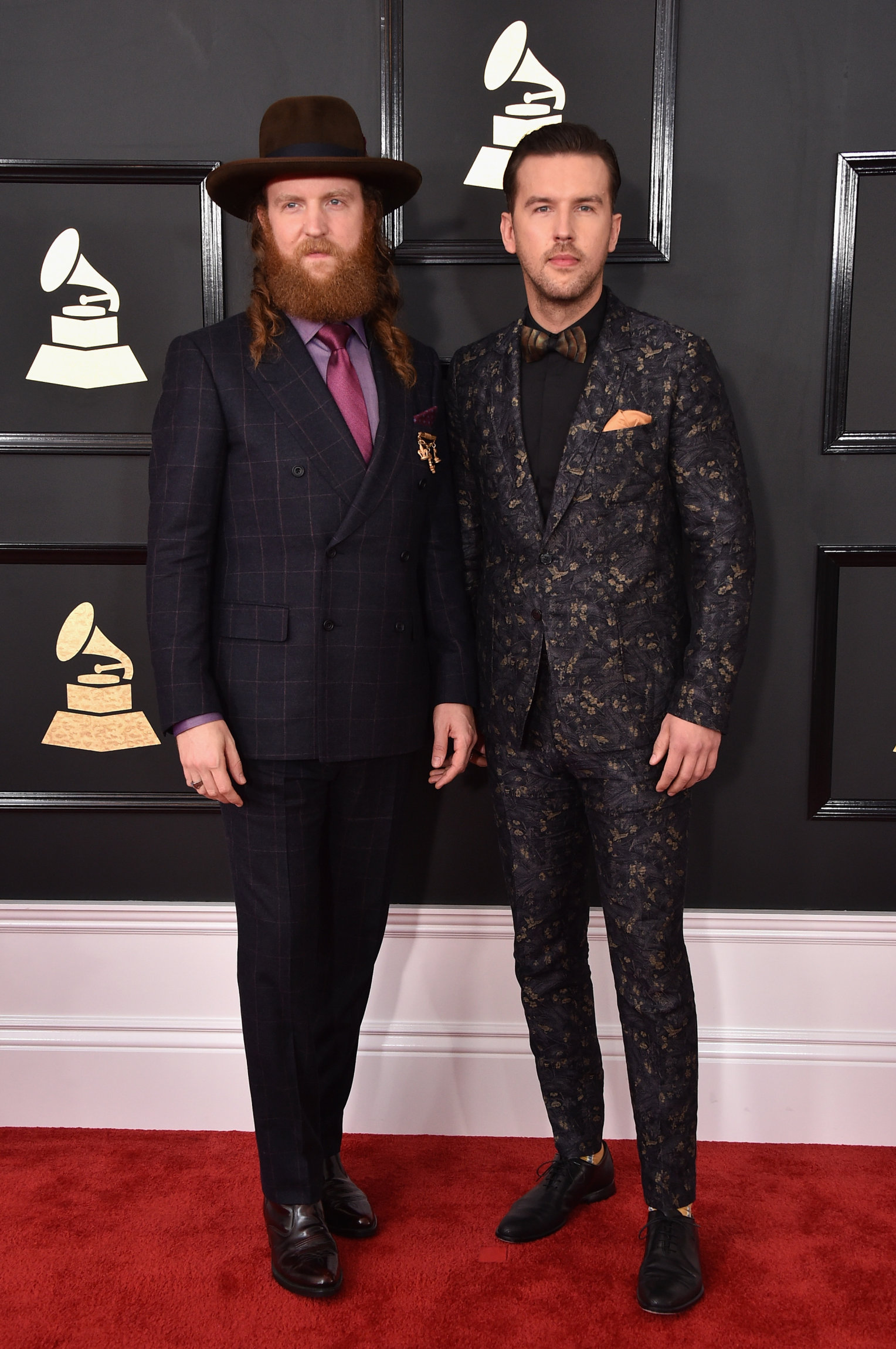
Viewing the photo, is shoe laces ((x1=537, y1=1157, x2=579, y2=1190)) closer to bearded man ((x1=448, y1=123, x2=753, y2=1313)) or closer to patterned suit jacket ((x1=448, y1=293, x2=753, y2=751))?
bearded man ((x1=448, y1=123, x2=753, y2=1313))

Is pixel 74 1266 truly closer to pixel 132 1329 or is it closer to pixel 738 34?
pixel 132 1329

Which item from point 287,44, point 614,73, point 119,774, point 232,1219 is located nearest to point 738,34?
point 614,73

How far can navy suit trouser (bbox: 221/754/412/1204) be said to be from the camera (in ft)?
6.02

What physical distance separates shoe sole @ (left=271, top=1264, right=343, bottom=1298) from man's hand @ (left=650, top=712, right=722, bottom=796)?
1.05 meters

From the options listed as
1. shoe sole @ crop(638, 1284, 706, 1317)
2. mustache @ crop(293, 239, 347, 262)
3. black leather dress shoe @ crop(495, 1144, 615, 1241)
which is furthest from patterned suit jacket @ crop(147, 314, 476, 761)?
shoe sole @ crop(638, 1284, 706, 1317)

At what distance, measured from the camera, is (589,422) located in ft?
5.95

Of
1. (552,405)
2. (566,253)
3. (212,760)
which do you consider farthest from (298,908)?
(566,253)

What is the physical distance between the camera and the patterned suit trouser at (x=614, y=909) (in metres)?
1.83

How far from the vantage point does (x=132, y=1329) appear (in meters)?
1.76

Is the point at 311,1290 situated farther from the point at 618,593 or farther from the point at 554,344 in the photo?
the point at 554,344

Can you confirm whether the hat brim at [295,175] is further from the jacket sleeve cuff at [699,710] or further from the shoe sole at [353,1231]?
the shoe sole at [353,1231]

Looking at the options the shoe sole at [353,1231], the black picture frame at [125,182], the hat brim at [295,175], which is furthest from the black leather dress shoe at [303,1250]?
the hat brim at [295,175]

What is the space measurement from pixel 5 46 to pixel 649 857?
214cm

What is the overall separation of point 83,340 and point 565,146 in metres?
1.13
